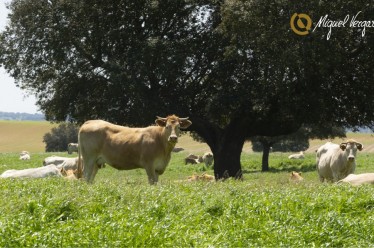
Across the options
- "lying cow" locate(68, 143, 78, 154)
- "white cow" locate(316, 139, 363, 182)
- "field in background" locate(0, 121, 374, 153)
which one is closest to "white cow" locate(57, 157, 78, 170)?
"white cow" locate(316, 139, 363, 182)

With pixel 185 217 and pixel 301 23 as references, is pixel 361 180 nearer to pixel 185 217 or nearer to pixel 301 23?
pixel 185 217

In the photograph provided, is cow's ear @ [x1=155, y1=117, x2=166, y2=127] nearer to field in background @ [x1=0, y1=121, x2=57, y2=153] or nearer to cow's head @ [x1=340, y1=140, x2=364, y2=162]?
cow's head @ [x1=340, y1=140, x2=364, y2=162]

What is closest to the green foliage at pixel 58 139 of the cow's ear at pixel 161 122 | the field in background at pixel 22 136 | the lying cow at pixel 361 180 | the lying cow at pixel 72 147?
the field in background at pixel 22 136

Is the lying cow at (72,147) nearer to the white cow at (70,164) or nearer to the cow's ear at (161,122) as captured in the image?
the white cow at (70,164)

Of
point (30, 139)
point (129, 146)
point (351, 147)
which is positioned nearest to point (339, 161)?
point (351, 147)

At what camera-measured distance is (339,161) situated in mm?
20922

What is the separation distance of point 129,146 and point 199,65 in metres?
12.6

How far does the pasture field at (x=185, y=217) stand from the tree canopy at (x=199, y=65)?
45.1ft

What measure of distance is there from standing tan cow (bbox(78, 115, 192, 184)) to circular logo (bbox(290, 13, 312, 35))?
8.61 meters

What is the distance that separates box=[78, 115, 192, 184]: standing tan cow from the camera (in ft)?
57.2

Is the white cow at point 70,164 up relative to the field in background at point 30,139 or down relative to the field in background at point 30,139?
up

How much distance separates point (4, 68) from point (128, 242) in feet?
87.4

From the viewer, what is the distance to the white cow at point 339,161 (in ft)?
67.1

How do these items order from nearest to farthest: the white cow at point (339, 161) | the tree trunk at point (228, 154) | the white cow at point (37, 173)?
the white cow at point (37, 173) → the white cow at point (339, 161) → the tree trunk at point (228, 154)
